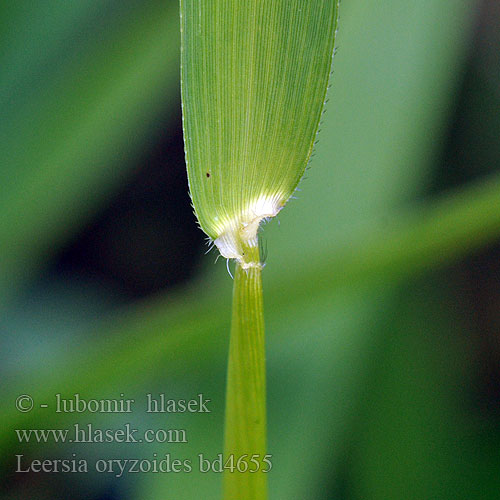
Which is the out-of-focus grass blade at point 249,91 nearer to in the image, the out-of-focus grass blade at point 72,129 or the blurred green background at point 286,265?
the blurred green background at point 286,265

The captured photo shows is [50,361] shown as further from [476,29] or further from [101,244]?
[476,29]

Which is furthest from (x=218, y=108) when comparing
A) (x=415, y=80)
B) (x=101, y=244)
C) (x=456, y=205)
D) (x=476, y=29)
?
(x=476, y=29)

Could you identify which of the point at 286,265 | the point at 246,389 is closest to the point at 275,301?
the point at 286,265

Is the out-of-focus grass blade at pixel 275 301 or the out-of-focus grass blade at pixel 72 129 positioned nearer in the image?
the out-of-focus grass blade at pixel 275 301

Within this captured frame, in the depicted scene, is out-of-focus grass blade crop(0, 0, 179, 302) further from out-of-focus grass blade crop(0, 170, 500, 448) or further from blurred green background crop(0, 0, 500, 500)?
out-of-focus grass blade crop(0, 170, 500, 448)

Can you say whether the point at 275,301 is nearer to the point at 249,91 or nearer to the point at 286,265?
the point at 286,265

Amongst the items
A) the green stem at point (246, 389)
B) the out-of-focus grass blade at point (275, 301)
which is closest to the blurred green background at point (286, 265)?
the out-of-focus grass blade at point (275, 301)

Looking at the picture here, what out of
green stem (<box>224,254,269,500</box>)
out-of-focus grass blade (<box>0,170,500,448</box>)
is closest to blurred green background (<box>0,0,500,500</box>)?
out-of-focus grass blade (<box>0,170,500,448</box>)
